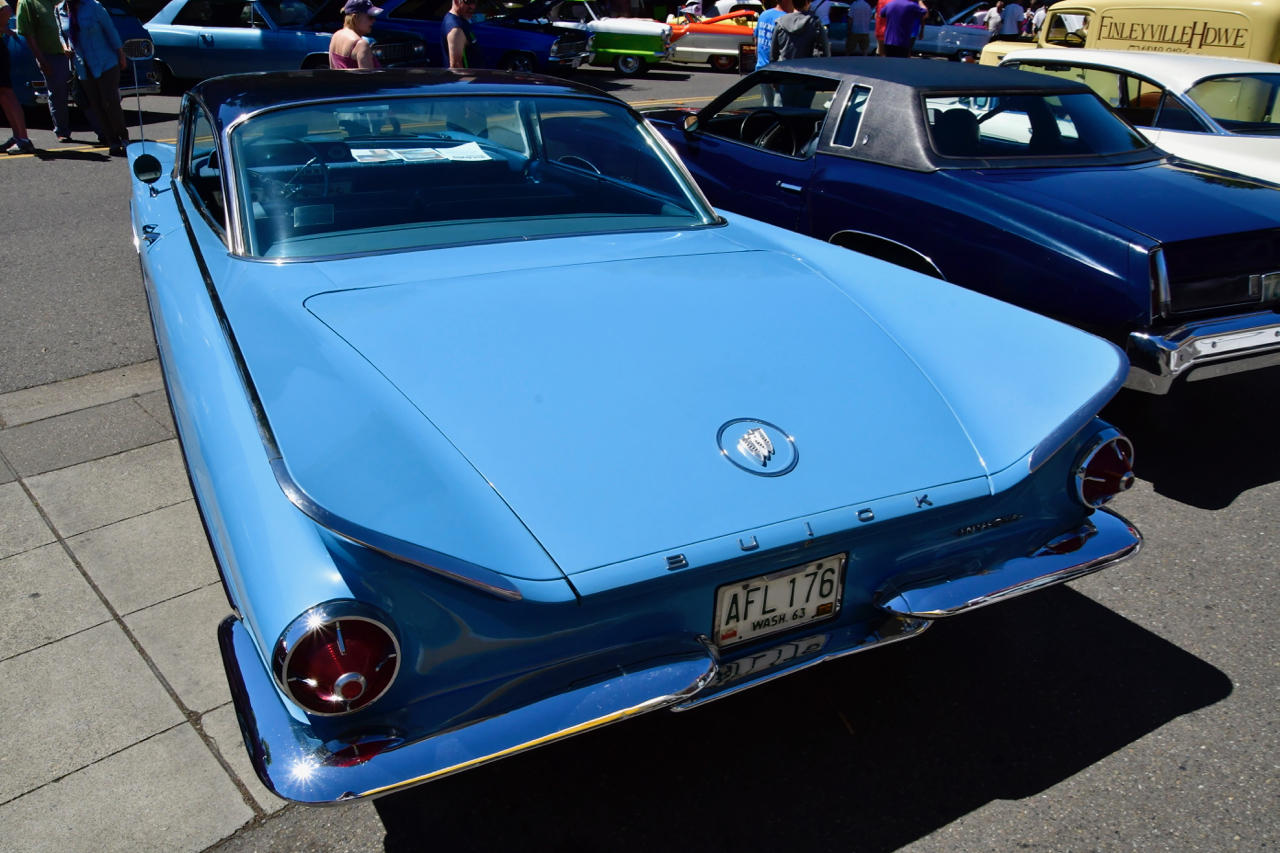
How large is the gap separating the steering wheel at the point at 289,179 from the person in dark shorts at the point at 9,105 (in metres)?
7.41

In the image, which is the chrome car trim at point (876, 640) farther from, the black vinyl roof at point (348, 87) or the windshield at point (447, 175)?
the black vinyl roof at point (348, 87)

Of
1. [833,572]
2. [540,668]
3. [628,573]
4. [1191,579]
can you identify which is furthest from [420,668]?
[1191,579]

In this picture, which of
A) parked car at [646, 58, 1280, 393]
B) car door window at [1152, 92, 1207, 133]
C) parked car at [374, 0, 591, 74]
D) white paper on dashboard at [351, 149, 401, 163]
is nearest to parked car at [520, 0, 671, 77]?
parked car at [374, 0, 591, 74]

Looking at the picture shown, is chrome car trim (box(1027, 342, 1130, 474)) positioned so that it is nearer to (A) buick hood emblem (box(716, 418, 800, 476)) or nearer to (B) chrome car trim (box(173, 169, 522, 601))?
(A) buick hood emblem (box(716, 418, 800, 476))

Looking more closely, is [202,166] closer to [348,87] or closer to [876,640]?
[348,87]

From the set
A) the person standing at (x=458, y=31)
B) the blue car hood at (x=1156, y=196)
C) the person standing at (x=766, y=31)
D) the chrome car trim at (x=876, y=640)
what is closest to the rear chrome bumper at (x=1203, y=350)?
the blue car hood at (x=1156, y=196)

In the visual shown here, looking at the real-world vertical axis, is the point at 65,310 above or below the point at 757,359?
below

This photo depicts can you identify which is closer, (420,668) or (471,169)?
(420,668)

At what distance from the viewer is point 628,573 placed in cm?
180

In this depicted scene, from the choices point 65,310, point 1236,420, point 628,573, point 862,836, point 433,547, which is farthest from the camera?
point 65,310

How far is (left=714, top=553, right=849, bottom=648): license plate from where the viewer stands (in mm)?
1974

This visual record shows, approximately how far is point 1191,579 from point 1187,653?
48 centimetres

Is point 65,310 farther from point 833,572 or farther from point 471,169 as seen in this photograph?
point 833,572

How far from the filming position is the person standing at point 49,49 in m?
8.70
